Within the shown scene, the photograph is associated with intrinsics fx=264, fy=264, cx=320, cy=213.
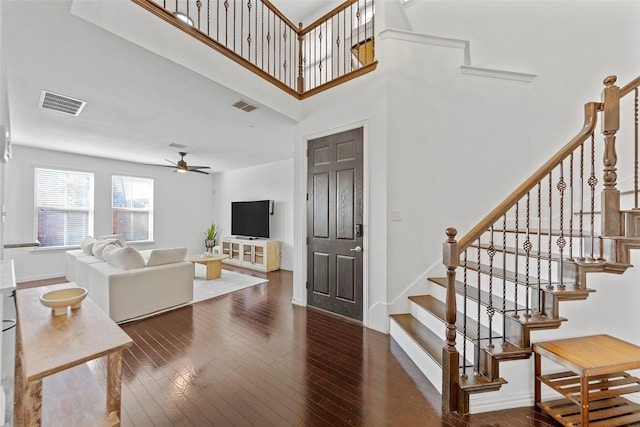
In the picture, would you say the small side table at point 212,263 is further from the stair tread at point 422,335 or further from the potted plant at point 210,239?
the stair tread at point 422,335

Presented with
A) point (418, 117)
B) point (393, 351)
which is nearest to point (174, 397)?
point (393, 351)

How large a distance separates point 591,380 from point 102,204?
8.22 meters

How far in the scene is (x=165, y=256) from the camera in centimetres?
359

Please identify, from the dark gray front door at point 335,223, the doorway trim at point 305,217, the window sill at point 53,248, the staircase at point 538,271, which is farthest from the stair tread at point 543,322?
the window sill at point 53,248

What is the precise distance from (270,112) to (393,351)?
3.17 m

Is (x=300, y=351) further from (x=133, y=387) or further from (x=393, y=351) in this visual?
(x=133, y=387)

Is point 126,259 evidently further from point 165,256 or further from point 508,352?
point 508,352

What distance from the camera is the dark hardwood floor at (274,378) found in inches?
67.1

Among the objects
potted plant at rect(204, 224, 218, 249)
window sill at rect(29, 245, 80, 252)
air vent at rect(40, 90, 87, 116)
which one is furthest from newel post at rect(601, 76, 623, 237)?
window sill at rect(29, 245, 80, 252)

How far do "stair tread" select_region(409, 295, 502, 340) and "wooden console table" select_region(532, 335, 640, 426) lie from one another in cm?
34

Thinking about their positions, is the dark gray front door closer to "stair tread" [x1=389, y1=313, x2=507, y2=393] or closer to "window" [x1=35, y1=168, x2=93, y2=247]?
"stair tread" [x1=389, y1=313, x2=507, y2=393]

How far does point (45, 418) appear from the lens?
1.50 meters

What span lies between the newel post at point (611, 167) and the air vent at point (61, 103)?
16.6ft

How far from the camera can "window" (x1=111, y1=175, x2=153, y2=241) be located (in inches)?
254
